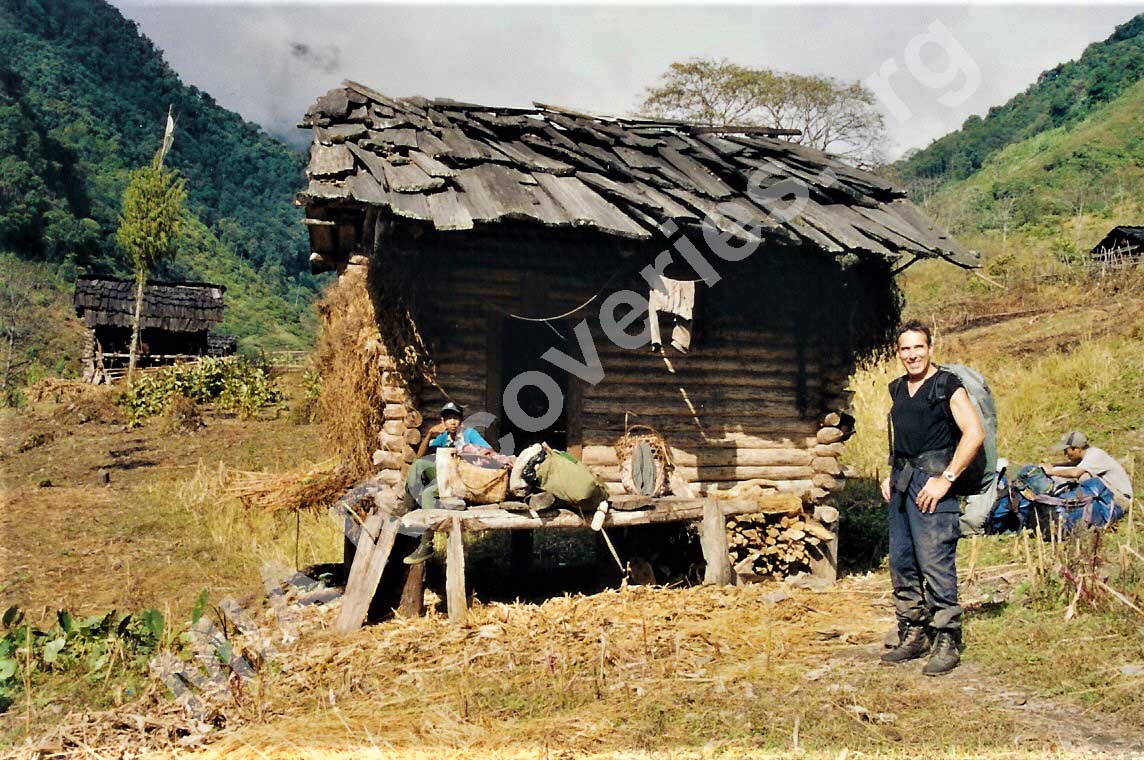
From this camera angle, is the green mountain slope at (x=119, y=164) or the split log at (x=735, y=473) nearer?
the split log at (x=735, y=473)

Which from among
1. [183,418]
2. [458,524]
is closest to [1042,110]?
[183,418]

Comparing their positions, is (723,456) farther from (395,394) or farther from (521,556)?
(395,394)

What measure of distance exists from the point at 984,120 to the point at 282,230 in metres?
72.9

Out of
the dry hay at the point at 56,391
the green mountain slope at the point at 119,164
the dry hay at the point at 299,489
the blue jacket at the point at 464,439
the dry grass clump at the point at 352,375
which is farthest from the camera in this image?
the green mountain slope at the point at 119,164

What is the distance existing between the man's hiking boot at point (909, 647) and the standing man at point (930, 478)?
21 centimetres

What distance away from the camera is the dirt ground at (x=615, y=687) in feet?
14.0

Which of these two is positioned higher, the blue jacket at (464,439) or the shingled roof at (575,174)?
the shingled roof at (575,174)

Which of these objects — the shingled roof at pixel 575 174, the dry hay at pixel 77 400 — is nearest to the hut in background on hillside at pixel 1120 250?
the shingled roof at pixel 575 174

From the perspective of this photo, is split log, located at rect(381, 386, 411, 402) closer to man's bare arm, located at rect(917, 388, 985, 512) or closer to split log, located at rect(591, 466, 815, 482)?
split log, located at rect(591, 466, 815, 482)

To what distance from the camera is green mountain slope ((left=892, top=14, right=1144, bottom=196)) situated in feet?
183

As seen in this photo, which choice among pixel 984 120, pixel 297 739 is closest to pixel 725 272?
pixel 297 739

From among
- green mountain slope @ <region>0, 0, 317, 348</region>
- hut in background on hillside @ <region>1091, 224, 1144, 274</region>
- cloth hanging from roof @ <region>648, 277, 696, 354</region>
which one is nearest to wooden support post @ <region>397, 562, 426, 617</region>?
cloth hanging from roof @ <region>648, 277, 696, 354</region>

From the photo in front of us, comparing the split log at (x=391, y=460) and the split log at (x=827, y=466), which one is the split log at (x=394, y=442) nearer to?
the split log at (x=391, y=460)

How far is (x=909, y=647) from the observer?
5473 mm
